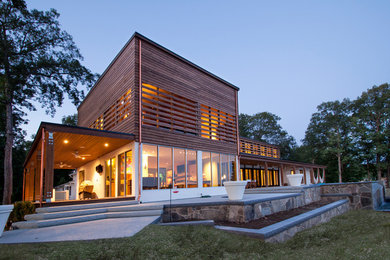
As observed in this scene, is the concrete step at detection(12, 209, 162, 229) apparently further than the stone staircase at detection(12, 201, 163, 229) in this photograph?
No

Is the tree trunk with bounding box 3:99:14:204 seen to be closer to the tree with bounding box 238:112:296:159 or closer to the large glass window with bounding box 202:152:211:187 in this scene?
the large glass window with bounding box 202:152:211:187

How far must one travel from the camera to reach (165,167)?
1091 cm

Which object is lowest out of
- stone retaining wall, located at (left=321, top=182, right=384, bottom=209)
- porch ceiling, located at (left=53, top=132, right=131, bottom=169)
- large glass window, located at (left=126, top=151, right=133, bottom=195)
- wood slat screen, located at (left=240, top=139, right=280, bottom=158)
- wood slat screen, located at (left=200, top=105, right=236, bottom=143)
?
stone retaining wall, located at (left=321, top=182, right=384, bottom=209)

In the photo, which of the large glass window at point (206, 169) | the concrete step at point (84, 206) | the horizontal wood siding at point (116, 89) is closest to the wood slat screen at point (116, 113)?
the horizontal wood siding at point (116, 89)

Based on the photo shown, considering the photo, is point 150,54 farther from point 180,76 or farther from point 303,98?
point 303,98

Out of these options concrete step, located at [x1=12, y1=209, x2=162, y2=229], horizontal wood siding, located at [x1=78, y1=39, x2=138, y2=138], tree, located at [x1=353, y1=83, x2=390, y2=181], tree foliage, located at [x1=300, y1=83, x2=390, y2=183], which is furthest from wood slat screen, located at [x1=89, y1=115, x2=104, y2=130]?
tree, located at [x1=353, y1=83, x2=390, y2=181]

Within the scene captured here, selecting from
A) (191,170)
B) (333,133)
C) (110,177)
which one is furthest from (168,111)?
(333,133)

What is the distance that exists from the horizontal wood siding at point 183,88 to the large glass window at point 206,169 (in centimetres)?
41

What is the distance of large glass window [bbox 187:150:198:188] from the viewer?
1203 cm

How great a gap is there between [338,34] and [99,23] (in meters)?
81.6

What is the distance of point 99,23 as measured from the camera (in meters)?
44.1

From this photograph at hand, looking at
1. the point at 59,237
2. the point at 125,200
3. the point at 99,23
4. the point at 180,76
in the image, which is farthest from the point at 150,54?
the point at 99,23

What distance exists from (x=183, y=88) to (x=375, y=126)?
1197 inches

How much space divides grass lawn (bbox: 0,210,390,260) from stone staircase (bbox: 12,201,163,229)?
2.09 m
